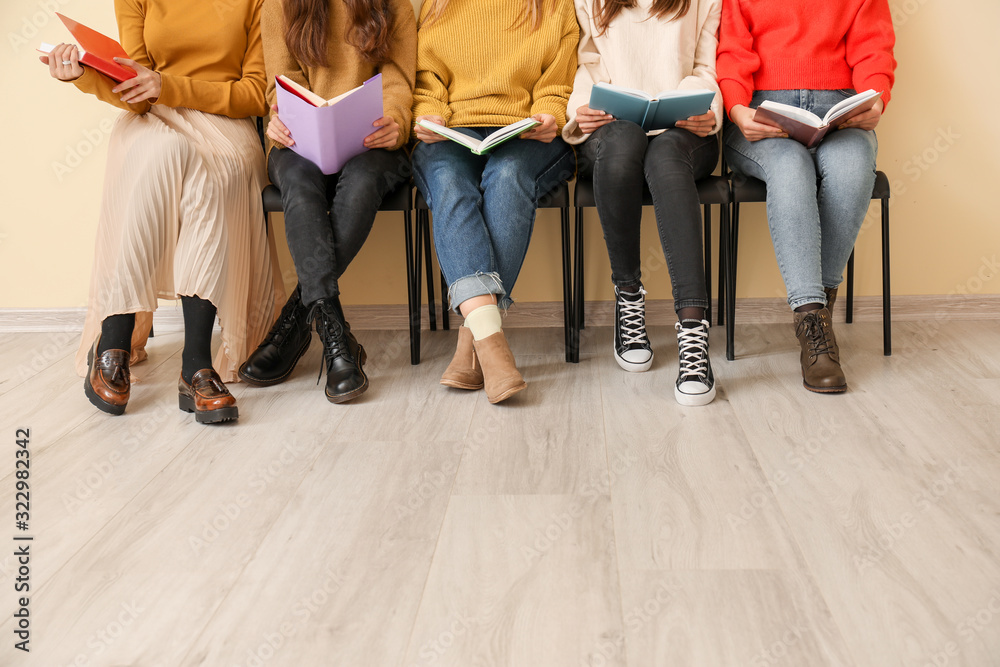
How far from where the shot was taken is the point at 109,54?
70.5 inches

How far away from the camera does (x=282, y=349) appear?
78.3 inches

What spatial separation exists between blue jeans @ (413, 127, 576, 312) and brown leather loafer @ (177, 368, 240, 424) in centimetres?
55

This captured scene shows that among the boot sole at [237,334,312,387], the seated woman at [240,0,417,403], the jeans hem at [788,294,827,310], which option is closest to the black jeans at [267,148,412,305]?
the seated woman at [240,0,417,403]

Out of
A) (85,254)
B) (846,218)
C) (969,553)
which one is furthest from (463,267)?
(85,254)

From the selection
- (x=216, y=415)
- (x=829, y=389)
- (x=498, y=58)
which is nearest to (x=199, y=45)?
(x=498, y=58)

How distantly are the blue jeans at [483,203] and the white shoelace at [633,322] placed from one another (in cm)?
31

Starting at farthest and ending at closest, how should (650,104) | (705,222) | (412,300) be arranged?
(705,222) < (412,300) < (650,104)

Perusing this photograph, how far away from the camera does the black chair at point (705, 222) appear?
1.97 meters

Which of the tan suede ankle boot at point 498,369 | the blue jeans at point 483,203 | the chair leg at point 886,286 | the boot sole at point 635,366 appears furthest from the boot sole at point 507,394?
the chair leg at point 886,286

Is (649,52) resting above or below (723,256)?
above

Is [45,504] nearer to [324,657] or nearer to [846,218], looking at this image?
[324,657]

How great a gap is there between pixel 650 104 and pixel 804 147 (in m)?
0.41

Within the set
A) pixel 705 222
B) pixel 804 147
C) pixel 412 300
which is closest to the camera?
pixel 804 147

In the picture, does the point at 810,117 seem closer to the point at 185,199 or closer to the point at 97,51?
the point at 185,199
